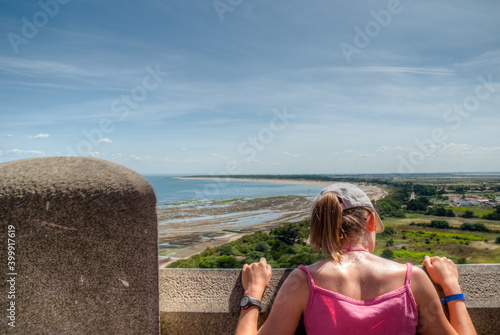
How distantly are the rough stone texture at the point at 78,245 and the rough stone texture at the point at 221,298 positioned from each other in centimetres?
28

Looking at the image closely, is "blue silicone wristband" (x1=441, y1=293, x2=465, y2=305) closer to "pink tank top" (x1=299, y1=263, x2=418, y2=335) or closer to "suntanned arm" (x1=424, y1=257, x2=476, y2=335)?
"suntanned arm" (x1=424, y1=257, x2=476, y2=335)

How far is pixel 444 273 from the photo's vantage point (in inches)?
83.8

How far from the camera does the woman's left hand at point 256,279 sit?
2107 mm

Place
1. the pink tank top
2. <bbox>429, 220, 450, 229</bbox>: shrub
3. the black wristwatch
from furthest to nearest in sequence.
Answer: <bbox>429, 220, 450, 229</bbox>: shrub < the black wristwatch < the pink tank top

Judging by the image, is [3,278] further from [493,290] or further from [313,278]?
[493,290]

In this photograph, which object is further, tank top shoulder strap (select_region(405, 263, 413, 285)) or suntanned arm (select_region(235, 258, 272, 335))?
suntanned arm (select_region(235, 258, 272, 335))

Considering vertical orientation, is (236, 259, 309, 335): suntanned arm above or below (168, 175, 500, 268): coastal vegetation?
above

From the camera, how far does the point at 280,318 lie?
67.1 inches

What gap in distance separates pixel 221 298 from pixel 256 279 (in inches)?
14.4

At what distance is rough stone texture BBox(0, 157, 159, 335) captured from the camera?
1.84 metres

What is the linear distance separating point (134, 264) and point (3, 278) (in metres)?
0.72

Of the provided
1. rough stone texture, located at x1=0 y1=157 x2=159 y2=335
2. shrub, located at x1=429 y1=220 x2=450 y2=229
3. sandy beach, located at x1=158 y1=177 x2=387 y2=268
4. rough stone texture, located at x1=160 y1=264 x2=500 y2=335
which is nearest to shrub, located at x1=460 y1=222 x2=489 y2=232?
shrub, located at x1=429 y1=220 x2=450 y2=229

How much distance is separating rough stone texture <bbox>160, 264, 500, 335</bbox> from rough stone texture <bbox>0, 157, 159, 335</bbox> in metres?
0.28

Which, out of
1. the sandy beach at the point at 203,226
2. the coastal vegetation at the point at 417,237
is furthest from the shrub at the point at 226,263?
the sandy beach at the point at 203,226
